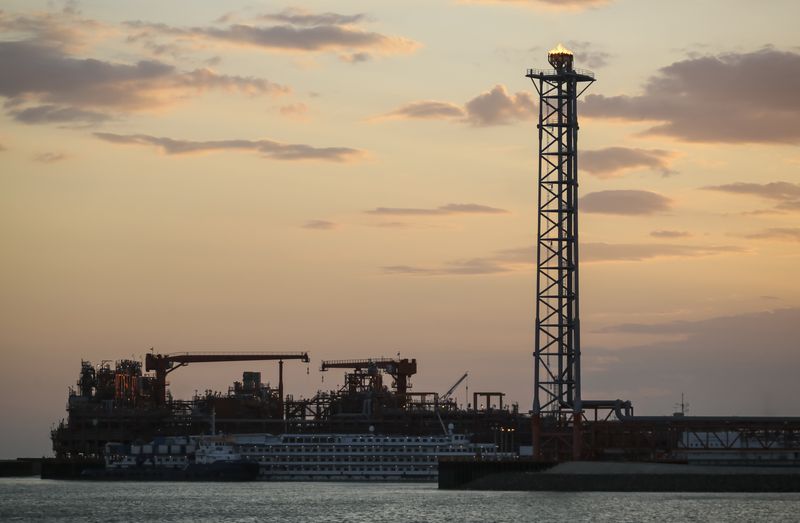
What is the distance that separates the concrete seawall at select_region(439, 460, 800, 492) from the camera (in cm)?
12475

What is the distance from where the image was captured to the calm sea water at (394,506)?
102 m

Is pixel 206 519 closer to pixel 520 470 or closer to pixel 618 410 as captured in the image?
pixel 520 470

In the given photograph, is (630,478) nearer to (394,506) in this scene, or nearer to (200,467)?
(394,506)

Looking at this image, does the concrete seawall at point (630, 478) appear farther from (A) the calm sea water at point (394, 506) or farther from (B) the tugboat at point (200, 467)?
(B) the tugboat at point (200, 467)

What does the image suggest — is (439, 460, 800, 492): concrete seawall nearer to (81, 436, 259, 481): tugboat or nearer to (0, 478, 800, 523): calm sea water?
(0, 478, 800, 523): calm sea water

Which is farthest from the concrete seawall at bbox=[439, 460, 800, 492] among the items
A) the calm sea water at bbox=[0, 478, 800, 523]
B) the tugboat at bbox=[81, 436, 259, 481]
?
the tugboat at bbox=[81, 436, 259, 481]

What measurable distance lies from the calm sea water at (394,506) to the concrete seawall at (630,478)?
2512 mm

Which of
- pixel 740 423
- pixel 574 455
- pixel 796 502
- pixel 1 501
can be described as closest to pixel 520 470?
pixel 574 455

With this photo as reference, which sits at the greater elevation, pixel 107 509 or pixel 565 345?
pixel 565 345

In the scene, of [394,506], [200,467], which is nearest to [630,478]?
[394,506]

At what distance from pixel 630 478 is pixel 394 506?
2024cm

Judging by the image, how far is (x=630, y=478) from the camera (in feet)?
422

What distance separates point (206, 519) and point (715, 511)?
113 feet

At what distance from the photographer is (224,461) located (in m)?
196
